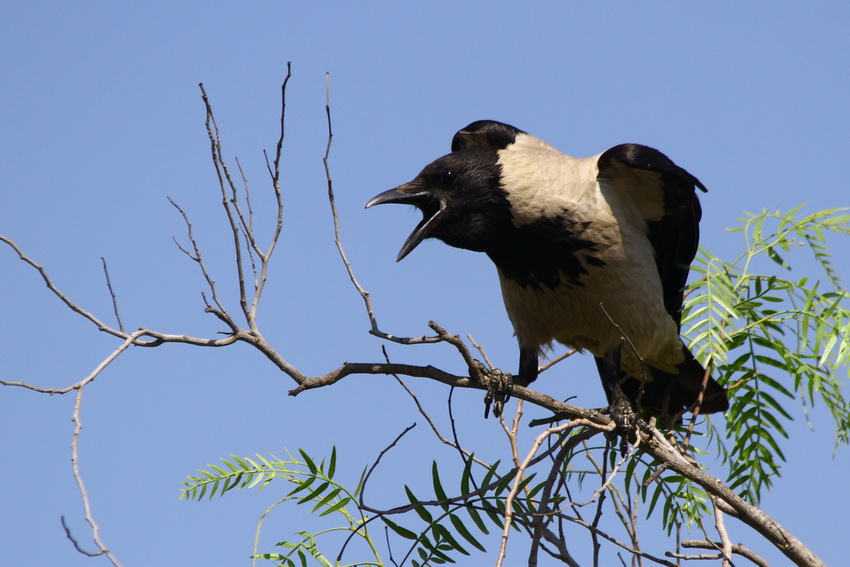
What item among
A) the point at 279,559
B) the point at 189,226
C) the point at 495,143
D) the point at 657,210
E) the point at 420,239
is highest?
the point at 495,143

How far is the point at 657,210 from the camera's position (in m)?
4.28

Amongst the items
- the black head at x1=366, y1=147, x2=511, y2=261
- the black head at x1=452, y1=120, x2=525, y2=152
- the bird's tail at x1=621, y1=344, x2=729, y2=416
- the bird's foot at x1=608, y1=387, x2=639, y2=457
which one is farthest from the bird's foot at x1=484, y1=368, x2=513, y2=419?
the black head at x1=452, y1=120, x2=525, y2=152

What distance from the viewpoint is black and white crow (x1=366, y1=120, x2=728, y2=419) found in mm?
3924

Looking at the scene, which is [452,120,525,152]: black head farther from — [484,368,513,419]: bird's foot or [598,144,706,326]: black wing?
[484,368,513,419]: bird's foot

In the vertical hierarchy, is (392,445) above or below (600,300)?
below

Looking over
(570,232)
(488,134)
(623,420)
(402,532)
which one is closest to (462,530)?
(402,532)

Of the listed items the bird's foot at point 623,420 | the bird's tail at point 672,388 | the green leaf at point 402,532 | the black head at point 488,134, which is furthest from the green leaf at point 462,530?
the black head at point 488,134

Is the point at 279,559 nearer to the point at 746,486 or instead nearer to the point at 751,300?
the point at 746,486

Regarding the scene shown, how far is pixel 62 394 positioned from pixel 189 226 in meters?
1.06

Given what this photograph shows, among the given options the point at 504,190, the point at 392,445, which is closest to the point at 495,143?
the point at 504,190

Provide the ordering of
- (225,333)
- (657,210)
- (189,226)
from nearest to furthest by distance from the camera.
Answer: (225,333)
(189,226)
(657,210)

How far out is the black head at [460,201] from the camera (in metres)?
3.96

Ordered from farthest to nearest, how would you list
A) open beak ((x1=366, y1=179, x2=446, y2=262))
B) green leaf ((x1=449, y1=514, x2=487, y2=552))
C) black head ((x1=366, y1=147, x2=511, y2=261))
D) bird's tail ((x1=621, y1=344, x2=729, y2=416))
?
bird's tail ((x1=621, y1=344, x2=729, y2=416)) < black head ((x1=366, y1=147, x2=511, y2=261)) < open beak ((x1=366, y1=179, x2=446, y2=262)) < green leaf ((x1=449, y1=514, x2=487, y2=552))

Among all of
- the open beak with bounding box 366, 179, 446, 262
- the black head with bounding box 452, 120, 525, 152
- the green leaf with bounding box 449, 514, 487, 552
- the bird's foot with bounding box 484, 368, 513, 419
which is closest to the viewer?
the green leaf with bounding box 449, 514, 487, 552
